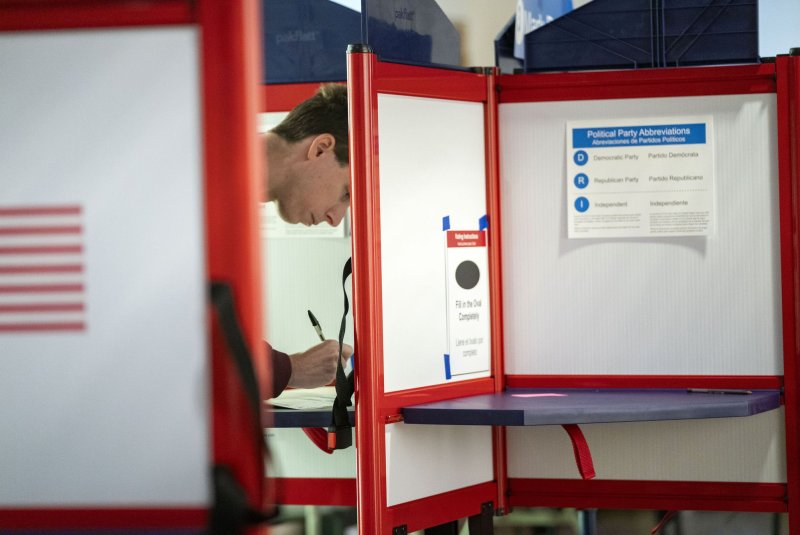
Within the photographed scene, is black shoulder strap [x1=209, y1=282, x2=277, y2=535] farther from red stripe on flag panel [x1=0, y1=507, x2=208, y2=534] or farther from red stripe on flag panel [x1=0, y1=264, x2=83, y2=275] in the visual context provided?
red stripe on flag panel [x1=0, y1=264, x2=83, y2=275]

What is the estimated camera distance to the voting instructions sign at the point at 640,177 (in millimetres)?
3344

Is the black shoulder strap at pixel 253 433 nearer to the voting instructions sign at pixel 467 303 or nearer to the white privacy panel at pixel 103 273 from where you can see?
the white privacy panel at pixel 103 273

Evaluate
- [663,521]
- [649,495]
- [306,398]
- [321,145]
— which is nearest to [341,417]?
[306,398]

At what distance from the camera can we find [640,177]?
11.1 ft

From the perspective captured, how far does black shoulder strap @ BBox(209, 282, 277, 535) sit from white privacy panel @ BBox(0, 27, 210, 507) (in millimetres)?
29

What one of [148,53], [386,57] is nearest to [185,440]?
[148,53]

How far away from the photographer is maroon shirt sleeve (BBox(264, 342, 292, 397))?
3518 millimetres

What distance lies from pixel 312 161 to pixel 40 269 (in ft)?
7.31

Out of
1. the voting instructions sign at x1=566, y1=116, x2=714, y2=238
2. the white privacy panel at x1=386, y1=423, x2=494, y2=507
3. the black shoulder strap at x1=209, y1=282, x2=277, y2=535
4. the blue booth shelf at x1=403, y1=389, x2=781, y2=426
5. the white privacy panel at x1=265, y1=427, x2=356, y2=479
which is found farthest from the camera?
the white privacy panel at x1=265, y1=427, x2=356, y2=479

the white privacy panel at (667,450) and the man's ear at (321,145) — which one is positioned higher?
the man's ear at (321,145)

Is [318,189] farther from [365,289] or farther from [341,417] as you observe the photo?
[341,417]

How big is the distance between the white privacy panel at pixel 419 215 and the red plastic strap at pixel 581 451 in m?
0.41

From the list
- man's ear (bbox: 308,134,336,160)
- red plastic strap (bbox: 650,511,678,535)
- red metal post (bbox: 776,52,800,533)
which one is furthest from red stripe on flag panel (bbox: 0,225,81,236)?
red plastic strap (bbox: 650,511,678,535)

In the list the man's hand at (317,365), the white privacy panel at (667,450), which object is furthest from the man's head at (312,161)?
the white privacy panel at (667,450)
